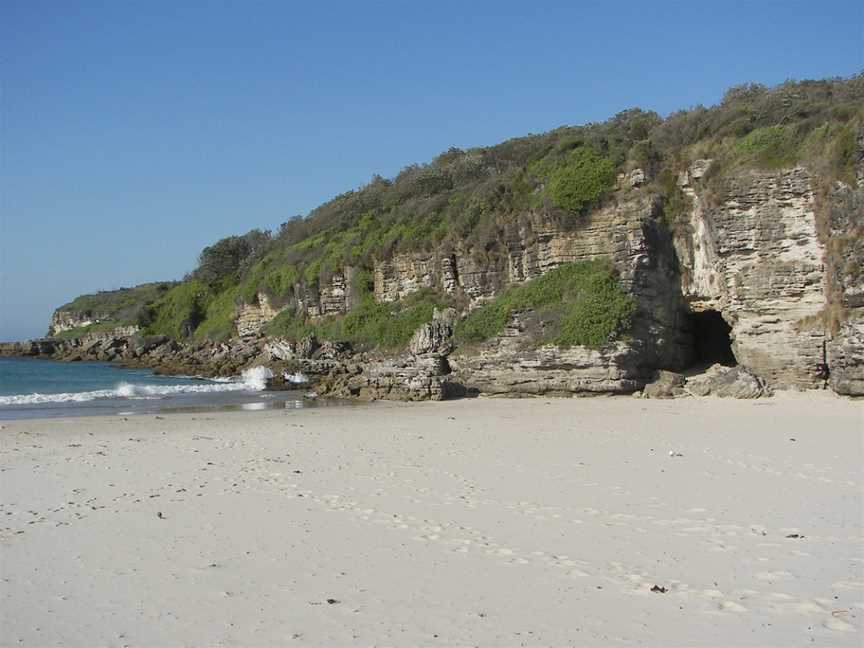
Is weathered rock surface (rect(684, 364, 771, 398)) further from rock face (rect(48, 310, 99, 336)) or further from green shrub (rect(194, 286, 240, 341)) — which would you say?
rock face (rect(48, 310, 99, 336))

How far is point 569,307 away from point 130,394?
64.6 feet

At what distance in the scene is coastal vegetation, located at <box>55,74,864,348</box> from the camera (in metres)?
23.7

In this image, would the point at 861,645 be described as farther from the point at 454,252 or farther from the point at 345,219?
the point at 345,219

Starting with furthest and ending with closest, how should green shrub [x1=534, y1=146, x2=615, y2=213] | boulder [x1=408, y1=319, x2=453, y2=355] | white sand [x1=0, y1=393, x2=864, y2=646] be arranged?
boulder [x1=408, y1=319, x2=453, y2=355] < green shrub [x1=534, y1=146, x2=615, y2=213] < white sand [x1=0, y1=393, x2=864, y2=646]

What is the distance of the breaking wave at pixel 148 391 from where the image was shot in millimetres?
28578

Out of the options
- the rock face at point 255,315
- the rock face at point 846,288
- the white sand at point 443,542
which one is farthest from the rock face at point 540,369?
the rock face at point 255,315

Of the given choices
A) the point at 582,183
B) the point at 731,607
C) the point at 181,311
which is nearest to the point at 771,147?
the point at 582,183

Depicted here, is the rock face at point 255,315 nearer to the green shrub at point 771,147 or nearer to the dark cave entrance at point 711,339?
the dark cave entrance at point 711,339

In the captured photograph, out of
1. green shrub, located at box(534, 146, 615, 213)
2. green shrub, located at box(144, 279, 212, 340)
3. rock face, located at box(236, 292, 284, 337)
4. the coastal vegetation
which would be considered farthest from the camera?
green shrub, located at box(144, 279, 212, 340)

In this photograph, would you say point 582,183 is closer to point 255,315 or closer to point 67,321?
point 255,315

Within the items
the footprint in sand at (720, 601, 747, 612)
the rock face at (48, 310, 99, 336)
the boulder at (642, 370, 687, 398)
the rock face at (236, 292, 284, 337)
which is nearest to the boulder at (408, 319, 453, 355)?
the boulder at (642, 370, 687, 398)

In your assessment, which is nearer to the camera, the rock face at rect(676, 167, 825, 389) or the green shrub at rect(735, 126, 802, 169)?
the rock face at rect(676, 167, 825, 389)

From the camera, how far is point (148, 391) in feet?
105

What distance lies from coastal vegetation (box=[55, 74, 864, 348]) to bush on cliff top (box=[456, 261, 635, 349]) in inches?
2.1
